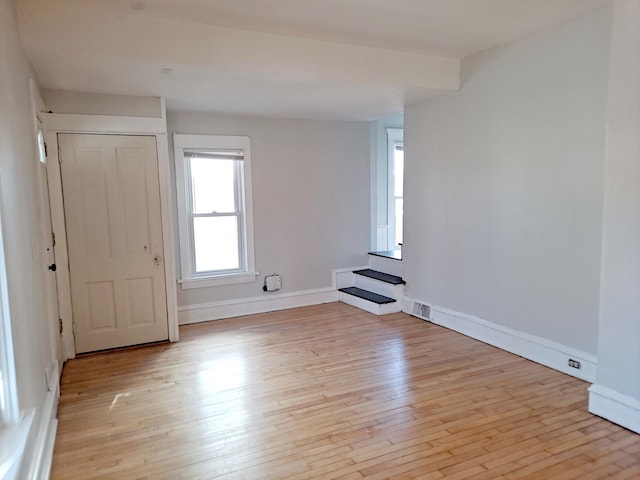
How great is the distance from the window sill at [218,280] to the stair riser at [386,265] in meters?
1.63

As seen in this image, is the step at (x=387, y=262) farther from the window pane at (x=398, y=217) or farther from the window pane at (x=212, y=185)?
the window pane at (x=212, y=185)

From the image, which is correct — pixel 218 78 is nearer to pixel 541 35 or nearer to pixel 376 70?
pixel 376 70

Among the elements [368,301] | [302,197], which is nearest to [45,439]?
→ [368,301]

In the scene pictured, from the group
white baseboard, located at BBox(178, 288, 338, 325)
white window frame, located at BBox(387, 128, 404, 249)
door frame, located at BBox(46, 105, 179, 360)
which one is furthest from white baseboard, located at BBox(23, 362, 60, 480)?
white window frame, located at BBox(387, 128, 404, 249)

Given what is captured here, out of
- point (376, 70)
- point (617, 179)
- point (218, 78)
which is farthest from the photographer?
point (376, 70)

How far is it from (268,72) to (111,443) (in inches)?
108

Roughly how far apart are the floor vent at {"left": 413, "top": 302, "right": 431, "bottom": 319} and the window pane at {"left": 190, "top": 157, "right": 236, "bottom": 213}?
7.87ft

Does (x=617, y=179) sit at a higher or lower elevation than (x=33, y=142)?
lower

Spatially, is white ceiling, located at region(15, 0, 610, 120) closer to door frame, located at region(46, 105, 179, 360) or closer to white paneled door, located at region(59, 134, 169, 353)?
door frame, located at region(46, 105, 179, 360)

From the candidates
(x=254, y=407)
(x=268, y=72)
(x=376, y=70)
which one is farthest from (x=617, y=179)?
(x=254, y=407)

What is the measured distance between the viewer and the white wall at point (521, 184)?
10.3 feet

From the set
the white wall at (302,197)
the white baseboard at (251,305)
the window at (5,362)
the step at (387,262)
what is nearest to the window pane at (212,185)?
the white wall at (302,197)

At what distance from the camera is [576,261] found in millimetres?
3246

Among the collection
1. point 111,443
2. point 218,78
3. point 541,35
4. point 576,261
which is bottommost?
point 111,443
